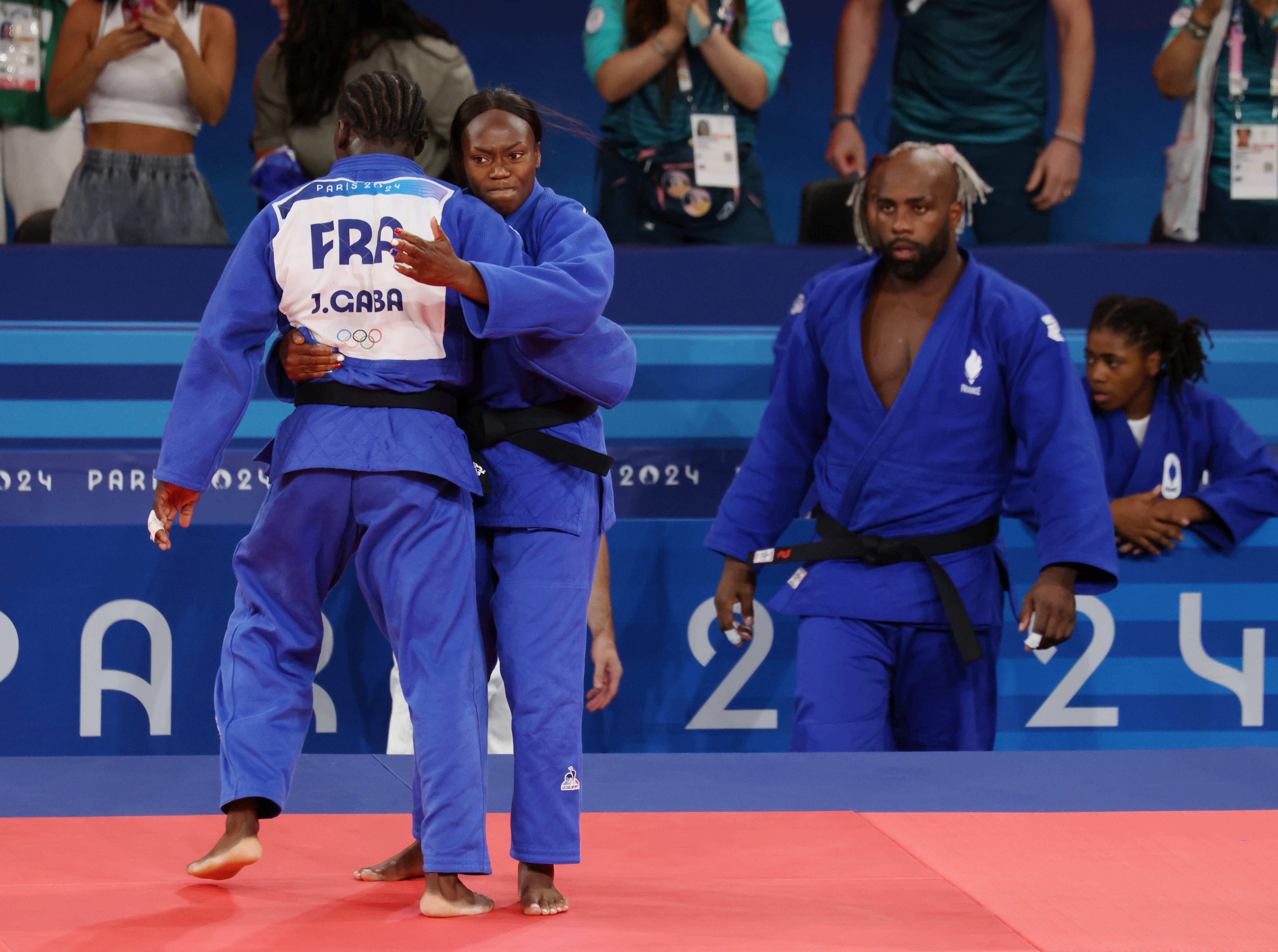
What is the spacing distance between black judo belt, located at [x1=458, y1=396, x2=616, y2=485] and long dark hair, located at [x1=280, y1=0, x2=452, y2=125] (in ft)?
8.24

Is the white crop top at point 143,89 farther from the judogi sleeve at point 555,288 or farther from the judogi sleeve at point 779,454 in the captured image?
the judogi sleeve at point 555,288

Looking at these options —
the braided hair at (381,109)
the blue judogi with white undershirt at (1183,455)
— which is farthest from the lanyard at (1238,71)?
the braided hair at (381,109)

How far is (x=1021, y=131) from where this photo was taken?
507 cm

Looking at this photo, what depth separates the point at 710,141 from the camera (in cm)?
480

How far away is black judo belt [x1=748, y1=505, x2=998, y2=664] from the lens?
346 centimetres

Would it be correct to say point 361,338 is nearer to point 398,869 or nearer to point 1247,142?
point 398,869

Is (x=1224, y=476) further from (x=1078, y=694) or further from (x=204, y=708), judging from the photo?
(x=204, y=708)

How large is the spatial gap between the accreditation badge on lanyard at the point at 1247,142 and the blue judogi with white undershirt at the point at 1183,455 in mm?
1079

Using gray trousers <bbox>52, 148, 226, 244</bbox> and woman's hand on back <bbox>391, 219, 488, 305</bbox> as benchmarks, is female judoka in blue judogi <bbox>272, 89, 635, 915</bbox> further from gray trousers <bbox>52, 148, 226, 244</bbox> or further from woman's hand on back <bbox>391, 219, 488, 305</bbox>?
gray trousers <bbox>52, 148, 226, 244</bbox>

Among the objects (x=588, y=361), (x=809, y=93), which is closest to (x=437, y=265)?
(x=588, y=361)

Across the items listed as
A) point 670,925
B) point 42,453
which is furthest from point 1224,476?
point 42,453

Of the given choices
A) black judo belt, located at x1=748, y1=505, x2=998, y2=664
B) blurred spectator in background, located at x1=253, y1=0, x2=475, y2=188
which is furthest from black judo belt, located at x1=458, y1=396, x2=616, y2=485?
blurred spectator in background, located at x1=253, y1=0, x2=475, y2=188

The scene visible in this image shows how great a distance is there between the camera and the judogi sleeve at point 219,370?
2262 mm

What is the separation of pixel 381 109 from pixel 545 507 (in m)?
0.69
